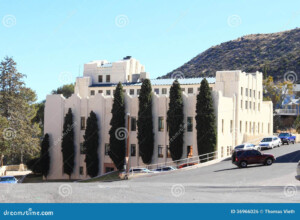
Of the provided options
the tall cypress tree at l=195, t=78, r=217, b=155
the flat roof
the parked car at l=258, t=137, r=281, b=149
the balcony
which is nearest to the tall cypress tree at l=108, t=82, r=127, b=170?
the tall cypress tree at l=195, t=78, r=217, b=155

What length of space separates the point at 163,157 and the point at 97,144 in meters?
9.82

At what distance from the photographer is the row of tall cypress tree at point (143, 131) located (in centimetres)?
5803

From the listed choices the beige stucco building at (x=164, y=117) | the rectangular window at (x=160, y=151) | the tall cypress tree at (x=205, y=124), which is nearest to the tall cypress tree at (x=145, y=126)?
the beige stucco building at (x=164, y=117)

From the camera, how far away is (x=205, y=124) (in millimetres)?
57906

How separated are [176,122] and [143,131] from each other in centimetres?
473

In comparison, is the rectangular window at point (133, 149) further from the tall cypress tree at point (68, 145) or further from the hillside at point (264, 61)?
the hillside at point (264, 61)

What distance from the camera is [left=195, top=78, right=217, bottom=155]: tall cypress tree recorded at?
5762 centimetres

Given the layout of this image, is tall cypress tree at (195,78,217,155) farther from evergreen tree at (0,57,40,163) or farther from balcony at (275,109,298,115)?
balcony at (275,109,298,115)

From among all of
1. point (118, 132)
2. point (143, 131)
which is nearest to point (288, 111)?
point (143, 131)

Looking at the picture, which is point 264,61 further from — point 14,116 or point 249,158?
point 249,158

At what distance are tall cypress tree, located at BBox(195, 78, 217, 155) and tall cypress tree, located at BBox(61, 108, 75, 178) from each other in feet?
62.8

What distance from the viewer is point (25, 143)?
218ft
